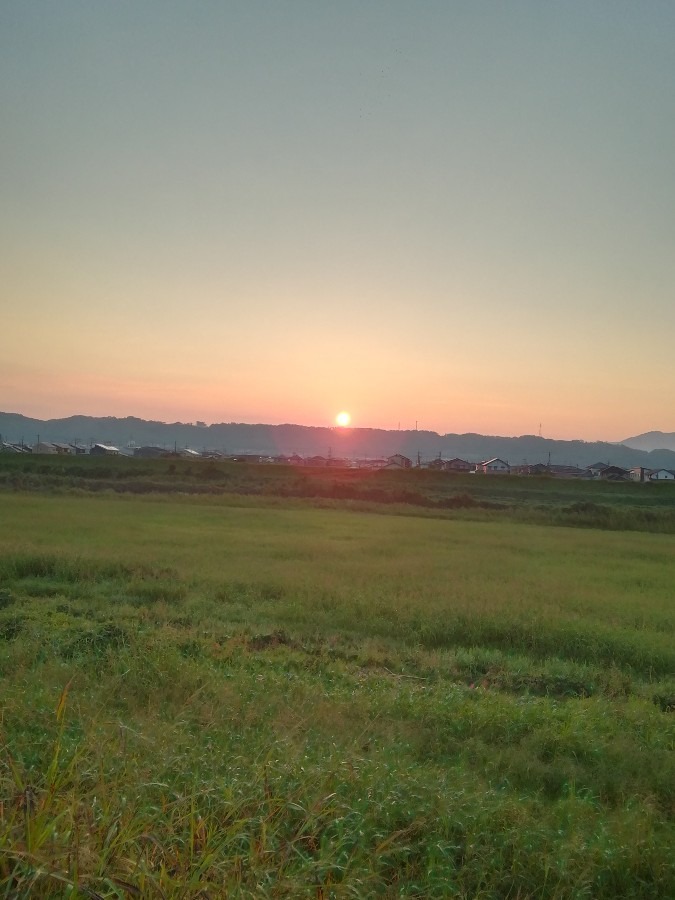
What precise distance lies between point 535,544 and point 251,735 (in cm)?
1849

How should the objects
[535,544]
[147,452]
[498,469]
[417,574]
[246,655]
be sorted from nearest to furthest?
1. [246,655]
2. [417,574]
3. [535,544]
4. [498,469]
5. [147,452]

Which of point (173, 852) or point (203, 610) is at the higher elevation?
point (173, 852)

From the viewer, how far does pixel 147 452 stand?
332 feet

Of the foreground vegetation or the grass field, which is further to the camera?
the foreground vegetation

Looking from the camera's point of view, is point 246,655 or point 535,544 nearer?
point 246,655

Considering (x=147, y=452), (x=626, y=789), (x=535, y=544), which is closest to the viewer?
(x=626, y=789)

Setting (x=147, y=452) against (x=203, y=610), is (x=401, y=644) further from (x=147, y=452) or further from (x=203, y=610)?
(x=147, y=452)

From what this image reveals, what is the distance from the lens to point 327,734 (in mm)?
5754

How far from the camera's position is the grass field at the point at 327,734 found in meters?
3.41

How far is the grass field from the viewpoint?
11.2 ft

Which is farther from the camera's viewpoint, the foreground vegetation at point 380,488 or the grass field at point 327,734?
the foreground vegetation at point 380,488

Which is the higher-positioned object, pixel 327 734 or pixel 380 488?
→ pixel 380 488

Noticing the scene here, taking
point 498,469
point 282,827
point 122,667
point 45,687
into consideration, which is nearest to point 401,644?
point 122,667

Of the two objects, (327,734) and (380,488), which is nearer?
(327,734)
